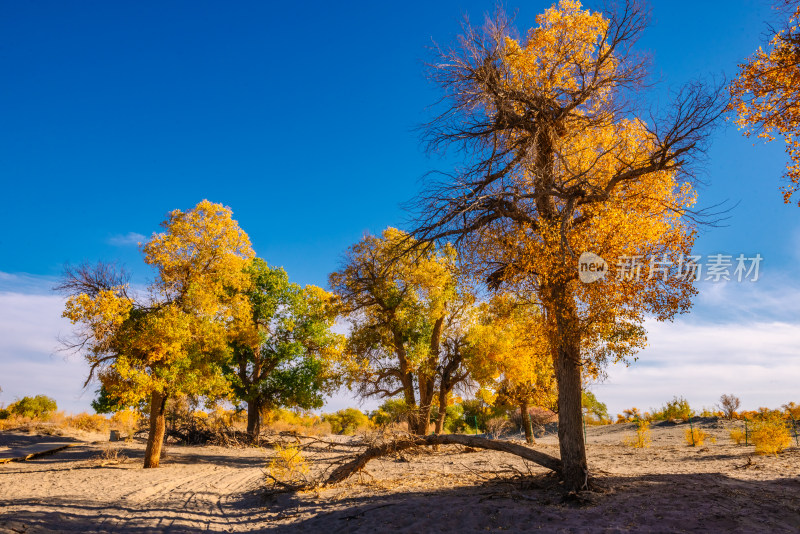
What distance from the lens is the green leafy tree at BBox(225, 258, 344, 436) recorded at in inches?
972

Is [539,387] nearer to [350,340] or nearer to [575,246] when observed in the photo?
[350,340]

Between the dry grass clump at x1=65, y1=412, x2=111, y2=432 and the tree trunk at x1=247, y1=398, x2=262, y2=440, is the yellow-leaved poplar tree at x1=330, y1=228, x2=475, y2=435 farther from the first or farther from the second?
the dry grass clump at x1=65, y1=412, x2=111, y2=432

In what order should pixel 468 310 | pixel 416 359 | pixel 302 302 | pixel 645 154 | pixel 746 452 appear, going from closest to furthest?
pixel 645 154, pixel 746 452, pixel 416 359, pixel 468 310, pixel 302 302

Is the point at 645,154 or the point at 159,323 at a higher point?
the point at 645,154

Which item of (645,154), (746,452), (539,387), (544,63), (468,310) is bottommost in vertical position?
(746,452)

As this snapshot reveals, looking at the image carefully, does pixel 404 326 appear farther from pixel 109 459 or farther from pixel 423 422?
pixel 109 459

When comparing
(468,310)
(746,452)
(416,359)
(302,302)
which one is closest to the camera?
(746,452)

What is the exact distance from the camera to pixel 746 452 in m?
16.4

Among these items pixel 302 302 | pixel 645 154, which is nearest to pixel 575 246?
pixel 645 154

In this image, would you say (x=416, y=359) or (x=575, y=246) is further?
(x=416, y=359)

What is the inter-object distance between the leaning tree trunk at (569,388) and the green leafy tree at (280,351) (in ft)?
48.2

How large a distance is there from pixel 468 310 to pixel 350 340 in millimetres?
5394

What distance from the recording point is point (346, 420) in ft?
157

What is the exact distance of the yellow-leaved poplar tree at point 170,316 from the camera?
1519 cm
